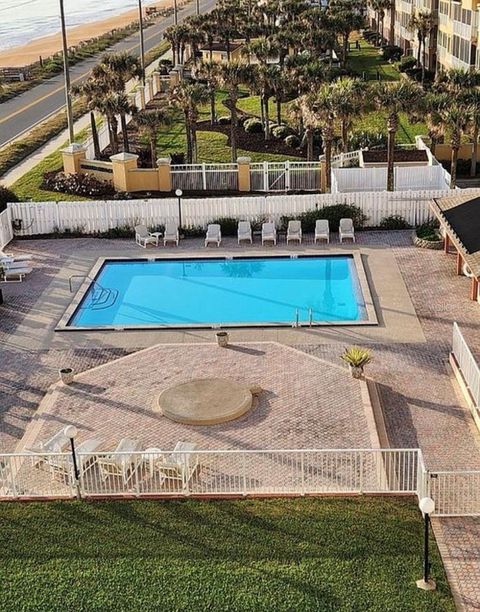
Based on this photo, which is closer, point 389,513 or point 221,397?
point 389,513

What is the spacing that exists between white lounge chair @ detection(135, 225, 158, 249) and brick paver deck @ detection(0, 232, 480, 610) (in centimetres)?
58

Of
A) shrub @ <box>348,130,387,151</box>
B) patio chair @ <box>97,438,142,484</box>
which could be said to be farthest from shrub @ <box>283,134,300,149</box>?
patio chair @ <box>97,438,142,484</box>

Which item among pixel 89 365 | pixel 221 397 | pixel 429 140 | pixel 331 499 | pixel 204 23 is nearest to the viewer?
pixel 331 499

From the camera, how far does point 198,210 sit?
29734 millimetres

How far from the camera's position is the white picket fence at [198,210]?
95.9 feet

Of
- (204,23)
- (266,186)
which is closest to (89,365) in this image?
(266,186)

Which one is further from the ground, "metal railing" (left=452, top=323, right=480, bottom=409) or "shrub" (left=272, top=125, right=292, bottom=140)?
"shrub" (left=272, top=125, right=292, bottom=140)

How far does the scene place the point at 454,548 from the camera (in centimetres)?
1224

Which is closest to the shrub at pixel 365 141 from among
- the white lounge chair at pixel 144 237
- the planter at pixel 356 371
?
the white lounge chair at pixel 144 237

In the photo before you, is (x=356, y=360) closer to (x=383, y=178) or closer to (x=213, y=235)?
(x=213, y=235)

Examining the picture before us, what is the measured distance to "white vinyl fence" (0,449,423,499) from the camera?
44.9 feet

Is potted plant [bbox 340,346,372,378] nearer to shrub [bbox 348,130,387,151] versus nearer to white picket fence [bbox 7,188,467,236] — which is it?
white picket fence [bbox 7,188,467,236]

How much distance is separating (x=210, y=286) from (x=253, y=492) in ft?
41.6

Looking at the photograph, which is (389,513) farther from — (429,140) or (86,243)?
(429,140)
